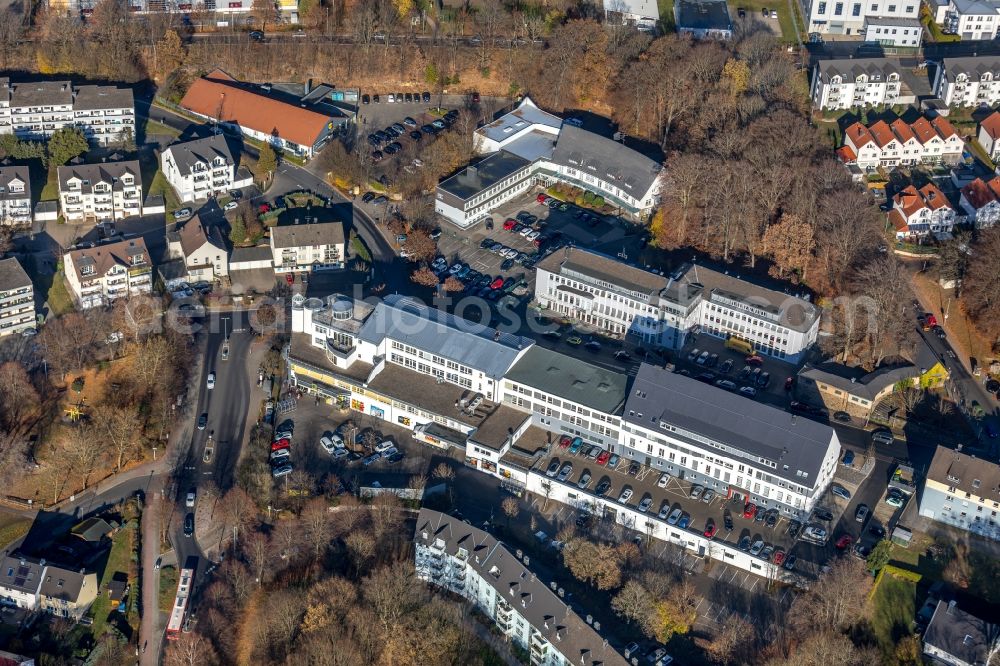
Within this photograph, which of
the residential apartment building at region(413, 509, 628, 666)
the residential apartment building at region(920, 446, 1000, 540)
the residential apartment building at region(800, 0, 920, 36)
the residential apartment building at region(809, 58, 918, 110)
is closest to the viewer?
the residential apartment building at region(413, 509, 628, 666)

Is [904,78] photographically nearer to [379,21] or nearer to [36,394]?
[379,21]

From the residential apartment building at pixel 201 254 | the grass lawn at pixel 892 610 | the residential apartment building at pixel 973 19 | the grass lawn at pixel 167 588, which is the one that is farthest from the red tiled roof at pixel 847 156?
the grass lawn at pixel 167 588

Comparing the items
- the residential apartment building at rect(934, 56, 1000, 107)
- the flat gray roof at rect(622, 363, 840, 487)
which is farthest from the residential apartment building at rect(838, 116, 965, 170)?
the flat gray roof at rect(622, 363, 840, 487)

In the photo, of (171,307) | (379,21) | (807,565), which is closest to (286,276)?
(171,307)

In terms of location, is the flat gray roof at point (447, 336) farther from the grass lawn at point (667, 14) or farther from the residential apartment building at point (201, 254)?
the grass lawn at point (667, 14)

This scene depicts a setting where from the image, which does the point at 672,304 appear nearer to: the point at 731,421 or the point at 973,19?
the point at 731,421

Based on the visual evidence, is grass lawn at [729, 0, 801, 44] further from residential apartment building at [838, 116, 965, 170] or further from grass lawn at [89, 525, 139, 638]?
grass lawn at [89, 525, 139, 638]
